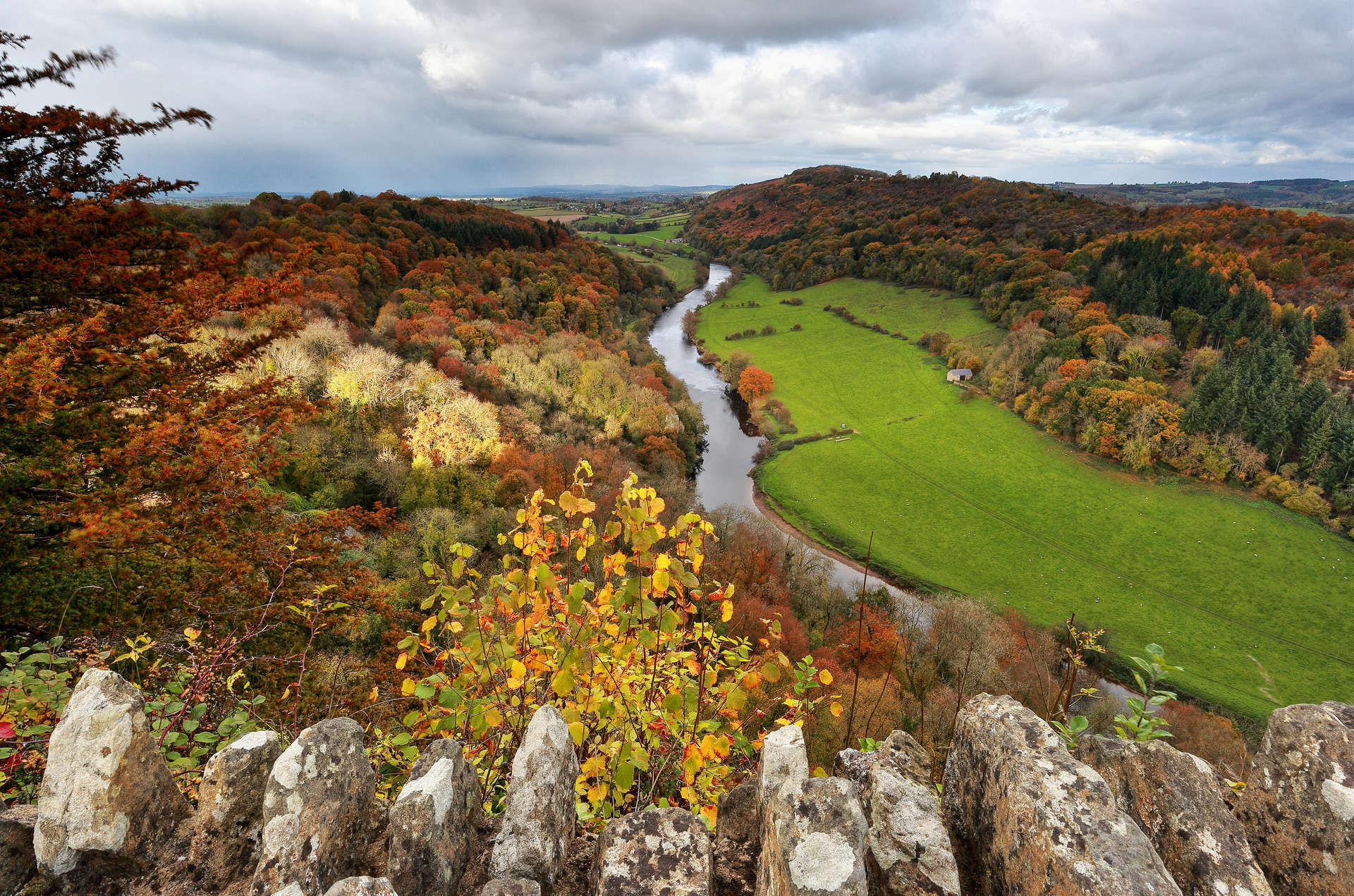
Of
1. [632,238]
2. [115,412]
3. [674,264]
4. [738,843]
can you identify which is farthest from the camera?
[632,238]

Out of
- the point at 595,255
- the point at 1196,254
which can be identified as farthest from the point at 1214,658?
the point at 595,255

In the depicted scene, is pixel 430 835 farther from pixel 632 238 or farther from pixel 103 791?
A: pixel 632 238

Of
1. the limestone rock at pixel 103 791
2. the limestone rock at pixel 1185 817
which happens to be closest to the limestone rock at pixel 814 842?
the limestone rock at pixel 1185 817

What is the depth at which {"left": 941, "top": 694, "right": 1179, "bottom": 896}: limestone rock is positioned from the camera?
214 centimetres

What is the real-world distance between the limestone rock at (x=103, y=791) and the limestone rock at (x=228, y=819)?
0.23 meters

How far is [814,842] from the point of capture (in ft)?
7.36

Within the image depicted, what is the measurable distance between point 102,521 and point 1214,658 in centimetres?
5568

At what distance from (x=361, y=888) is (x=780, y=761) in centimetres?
186

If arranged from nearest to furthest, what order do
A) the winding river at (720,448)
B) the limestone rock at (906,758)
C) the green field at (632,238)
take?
1. the limestone rock at (906,758)
2. the winding river at (720,448)
3. the green field at (632,238)

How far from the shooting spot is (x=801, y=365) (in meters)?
88.1

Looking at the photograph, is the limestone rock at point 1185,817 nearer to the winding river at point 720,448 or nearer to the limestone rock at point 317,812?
the limestone rock at point 317,812

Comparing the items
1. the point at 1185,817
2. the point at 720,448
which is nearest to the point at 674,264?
the point at 720,448

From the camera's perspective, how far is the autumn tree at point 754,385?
77.2 meters

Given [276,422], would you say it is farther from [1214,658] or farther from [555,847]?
[1214,658]
